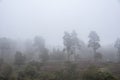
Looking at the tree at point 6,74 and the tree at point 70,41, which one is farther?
the tree at point 70,41

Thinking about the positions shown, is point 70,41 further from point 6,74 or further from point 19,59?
point 6,74

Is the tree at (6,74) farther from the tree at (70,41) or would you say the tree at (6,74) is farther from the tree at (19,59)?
the tree at (70,41)

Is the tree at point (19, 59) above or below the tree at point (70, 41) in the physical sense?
below

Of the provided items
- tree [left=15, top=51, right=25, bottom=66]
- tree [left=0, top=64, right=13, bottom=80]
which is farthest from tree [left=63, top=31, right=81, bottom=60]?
tree [left=0, top=64, right=13, bottom=80]

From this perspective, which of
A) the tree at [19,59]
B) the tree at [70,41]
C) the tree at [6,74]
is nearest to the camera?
the tree at [6,74]

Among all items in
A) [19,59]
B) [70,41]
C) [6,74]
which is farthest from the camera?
[70,41]

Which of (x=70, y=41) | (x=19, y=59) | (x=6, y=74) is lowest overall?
(x=6, y=74)

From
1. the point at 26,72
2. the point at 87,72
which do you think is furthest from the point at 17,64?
the point at 87,72

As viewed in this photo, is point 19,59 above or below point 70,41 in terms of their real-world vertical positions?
below

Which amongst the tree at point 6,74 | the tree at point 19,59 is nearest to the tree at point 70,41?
the tree at point 19,59

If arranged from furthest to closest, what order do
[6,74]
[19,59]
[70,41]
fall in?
1. [70,41]
2. [19,59]
3. [6,74]

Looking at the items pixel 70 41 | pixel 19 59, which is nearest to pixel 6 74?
pixel 19 59

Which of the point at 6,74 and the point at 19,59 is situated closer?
the point at 6,74

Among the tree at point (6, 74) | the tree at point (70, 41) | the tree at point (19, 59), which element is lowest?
the tree at point (6, 74)
